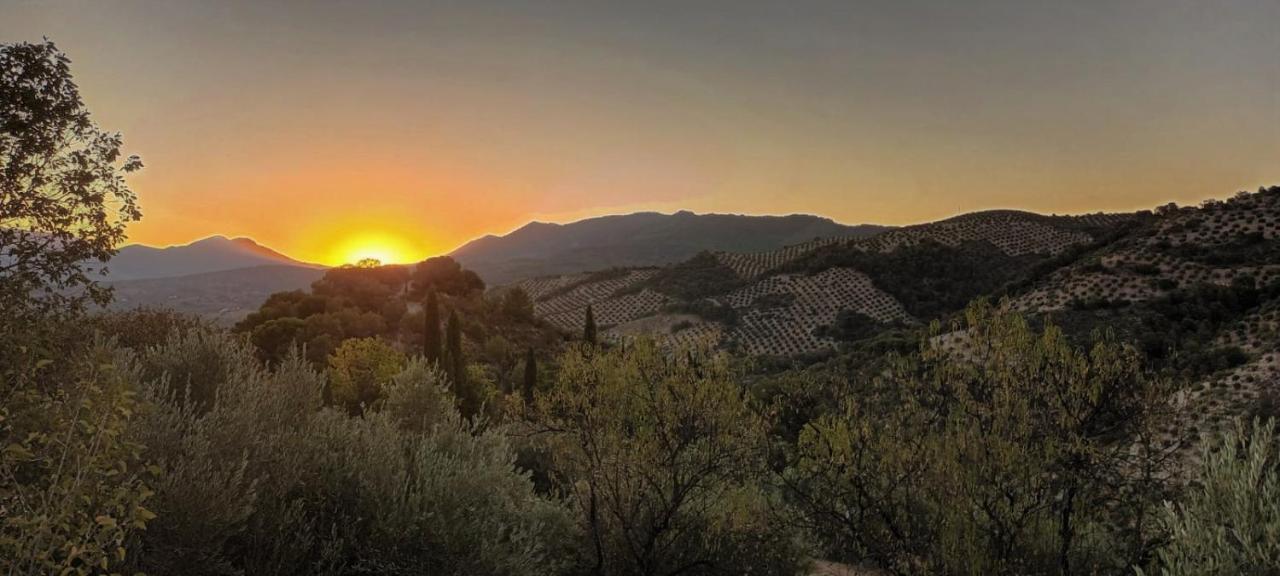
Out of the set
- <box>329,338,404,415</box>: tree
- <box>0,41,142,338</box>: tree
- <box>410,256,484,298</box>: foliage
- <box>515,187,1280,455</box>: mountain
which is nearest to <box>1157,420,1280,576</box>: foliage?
<box>515,187,1280,455</box>: mountain

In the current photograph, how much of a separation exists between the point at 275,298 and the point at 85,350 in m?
47.6

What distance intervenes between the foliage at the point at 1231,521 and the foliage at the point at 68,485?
9.56 metres

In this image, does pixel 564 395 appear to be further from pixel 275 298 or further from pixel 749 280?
pixel 749 280

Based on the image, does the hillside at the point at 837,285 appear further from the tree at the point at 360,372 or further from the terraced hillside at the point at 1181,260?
the tree at the point at 360,372

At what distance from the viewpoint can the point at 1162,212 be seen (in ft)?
194

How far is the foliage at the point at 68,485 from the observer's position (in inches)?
152

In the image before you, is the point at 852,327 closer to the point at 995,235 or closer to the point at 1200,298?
the point at 995,235

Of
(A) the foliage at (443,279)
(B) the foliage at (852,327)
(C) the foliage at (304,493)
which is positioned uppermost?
(A) the foliage at (443,279)

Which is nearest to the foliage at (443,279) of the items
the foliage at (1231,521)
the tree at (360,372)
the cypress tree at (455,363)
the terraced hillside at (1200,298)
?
the cypress tree at (455,363)

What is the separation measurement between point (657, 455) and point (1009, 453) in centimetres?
625

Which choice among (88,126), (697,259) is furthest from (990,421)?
(697,259)

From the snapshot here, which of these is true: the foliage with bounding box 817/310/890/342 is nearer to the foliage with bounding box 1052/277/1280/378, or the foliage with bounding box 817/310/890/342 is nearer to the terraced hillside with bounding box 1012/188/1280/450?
the terraced hillside with bounding box 1012/188/1280/450

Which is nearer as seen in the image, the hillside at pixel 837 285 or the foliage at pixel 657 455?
the foliage at pixel 657 455

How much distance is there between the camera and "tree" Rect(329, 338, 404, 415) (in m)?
26.2
